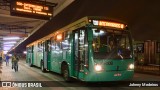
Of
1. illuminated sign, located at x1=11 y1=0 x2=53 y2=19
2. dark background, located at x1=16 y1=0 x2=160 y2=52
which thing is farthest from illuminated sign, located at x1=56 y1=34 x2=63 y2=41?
dark background, located at x1=16 y1=0 x2=160 y2=52

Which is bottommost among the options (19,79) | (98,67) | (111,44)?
(19,79)

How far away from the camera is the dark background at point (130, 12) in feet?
69.6

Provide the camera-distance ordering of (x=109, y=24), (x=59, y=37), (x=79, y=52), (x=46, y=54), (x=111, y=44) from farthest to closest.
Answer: (x=46, y=54) < (x=59, y=37) < (x=79, y=52) < (x=109, y=24) < (x=111, y=44)

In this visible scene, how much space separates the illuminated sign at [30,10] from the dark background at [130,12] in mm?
2114

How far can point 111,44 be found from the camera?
41.5 ft

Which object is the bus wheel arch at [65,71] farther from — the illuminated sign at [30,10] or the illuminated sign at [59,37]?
the illuminated sign at [30,10]

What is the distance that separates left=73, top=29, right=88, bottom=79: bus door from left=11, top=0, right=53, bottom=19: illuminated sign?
574 cm

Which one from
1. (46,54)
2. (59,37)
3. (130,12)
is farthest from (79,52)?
(130,12)

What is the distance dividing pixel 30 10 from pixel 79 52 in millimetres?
6950

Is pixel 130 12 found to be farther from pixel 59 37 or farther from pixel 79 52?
pixel 79 52

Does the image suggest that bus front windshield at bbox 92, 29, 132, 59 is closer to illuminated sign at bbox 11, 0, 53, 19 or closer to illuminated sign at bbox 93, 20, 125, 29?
illuminated sign at bbox 93, 20, 125, 29

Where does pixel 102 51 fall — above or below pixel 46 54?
above

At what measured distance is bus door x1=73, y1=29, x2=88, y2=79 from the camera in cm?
1284

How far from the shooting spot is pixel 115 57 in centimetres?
1261
